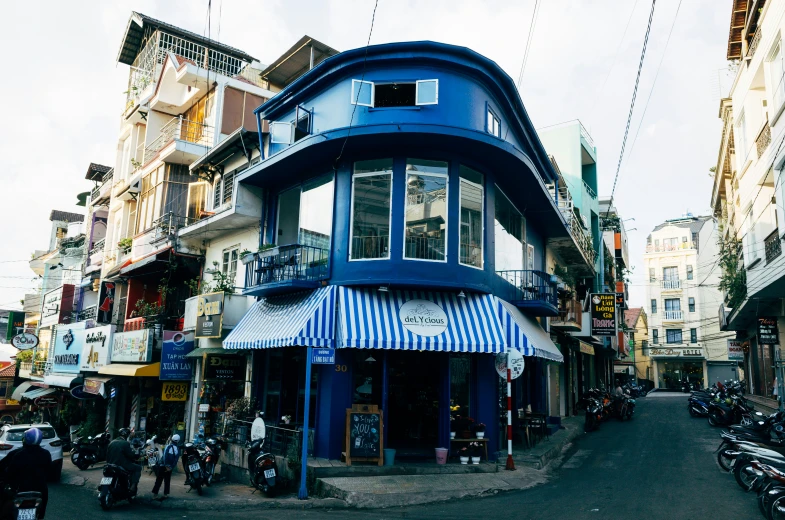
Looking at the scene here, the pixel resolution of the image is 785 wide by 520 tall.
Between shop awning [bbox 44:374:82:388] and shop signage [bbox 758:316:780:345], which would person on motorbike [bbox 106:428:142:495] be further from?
shop signage [bbox 758:316:780:345]

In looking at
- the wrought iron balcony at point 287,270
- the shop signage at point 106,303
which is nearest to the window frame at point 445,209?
the wrought iron balcony at point 287,270

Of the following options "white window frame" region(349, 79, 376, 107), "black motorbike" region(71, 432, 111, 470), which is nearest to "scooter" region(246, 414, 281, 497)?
"black motorbike" region(71, 432, 111, 470)

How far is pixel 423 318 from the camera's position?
13.8m

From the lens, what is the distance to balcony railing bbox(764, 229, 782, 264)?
1631 centimetres

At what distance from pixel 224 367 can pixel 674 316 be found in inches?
2220

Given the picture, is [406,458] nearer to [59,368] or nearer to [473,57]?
[473,57]

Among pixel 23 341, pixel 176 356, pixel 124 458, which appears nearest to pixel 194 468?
pixel 124 458

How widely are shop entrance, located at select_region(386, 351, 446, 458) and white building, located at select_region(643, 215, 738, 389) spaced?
5075 centimetres

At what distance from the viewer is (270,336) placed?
14.1 metres

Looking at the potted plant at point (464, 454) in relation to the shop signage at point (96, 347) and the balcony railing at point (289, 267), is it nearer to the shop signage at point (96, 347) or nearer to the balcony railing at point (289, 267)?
the balcony railing at point (289, 267)

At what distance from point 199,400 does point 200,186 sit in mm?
8329

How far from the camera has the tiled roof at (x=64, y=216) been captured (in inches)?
1934

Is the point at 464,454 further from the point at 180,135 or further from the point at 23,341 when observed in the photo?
the point at 23,341

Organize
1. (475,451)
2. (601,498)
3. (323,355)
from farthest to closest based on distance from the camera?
(475,451) → (323,355) → (601,498)
